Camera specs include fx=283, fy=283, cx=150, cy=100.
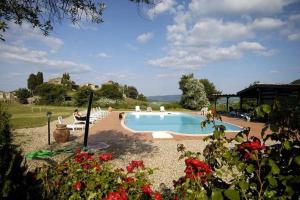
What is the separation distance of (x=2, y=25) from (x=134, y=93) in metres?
70.3

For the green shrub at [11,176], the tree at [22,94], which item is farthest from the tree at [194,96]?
the green shrub at [11,176]

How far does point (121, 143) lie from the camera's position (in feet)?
40.0

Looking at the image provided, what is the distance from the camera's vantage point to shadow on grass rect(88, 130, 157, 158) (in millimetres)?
10555

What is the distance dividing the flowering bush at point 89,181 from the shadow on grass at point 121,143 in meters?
6.10

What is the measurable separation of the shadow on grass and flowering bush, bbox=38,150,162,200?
6101 mm

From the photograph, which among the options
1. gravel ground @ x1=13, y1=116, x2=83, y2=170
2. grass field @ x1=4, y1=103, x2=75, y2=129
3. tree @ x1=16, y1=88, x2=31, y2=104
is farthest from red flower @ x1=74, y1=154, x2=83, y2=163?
tree @ x1=16, y1=88, x2=31, y2=104

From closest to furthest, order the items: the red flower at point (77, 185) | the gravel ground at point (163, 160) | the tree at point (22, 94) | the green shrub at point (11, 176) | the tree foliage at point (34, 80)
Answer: the green shrub at point (11, 176)
the red flower at point (77, 185)
the gravel ground at point (163, 160)
the tree at point (22, 94)
the tree foliage at point (34, 80)

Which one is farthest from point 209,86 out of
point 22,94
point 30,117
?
point 30,117

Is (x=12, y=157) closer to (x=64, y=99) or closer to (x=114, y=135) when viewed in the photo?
(x=114, y=135)

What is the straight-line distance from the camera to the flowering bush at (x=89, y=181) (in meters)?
3.36

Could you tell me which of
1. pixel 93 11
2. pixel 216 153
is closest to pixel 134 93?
pixel 93 11

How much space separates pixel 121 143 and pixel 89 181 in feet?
28.9

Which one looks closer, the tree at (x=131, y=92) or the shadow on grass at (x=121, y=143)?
the shadow on grass at (x=121, y=143)

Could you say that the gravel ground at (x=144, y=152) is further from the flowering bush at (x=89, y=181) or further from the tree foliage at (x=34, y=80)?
the tree foliage at (x=34, y=80)
